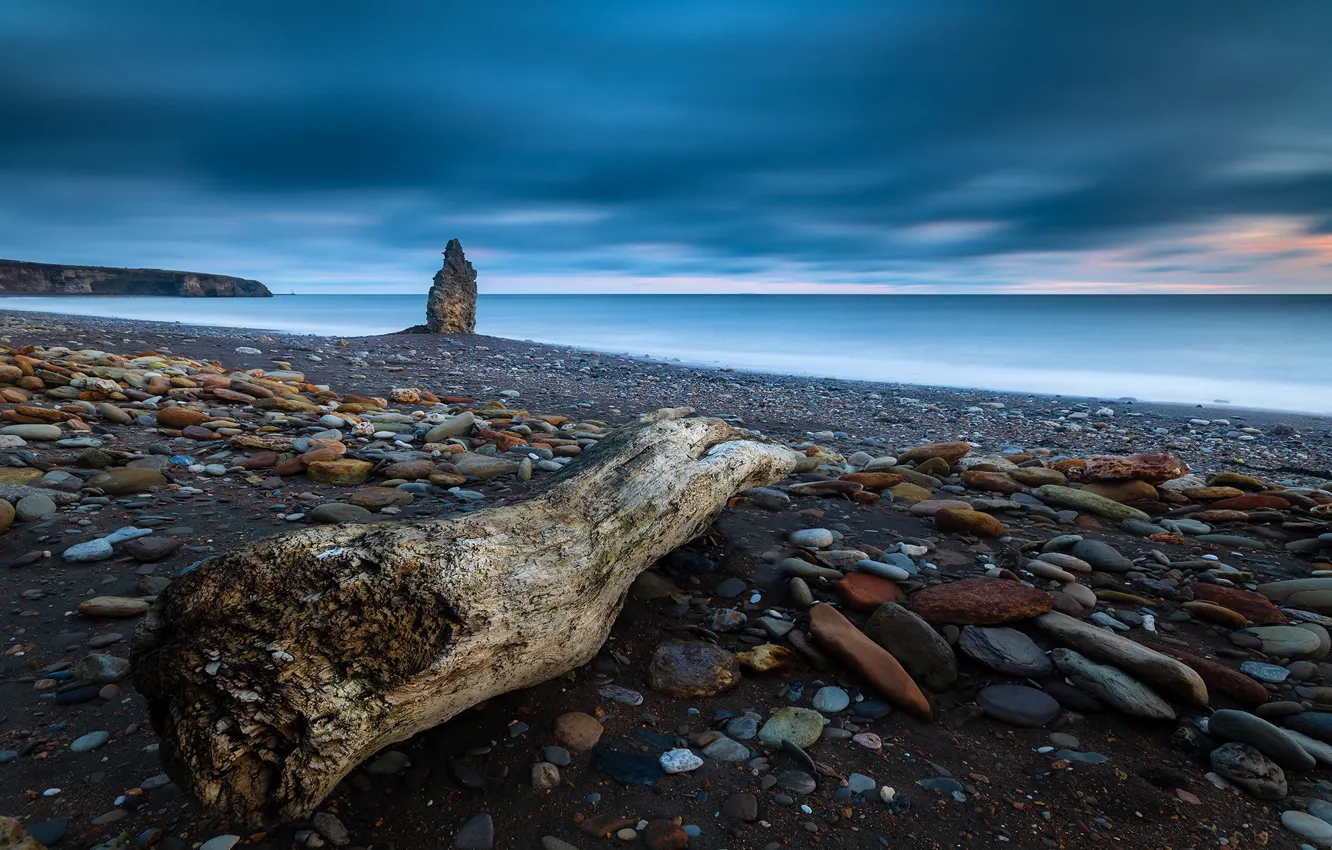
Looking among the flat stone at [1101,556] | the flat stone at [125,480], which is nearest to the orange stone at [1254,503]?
the flat stone at [1101,556]

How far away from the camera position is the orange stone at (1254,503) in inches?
160

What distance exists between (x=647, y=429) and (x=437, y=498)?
4.76 feet

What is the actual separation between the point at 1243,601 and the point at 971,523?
1.15 m

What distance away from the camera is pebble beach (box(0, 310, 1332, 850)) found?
1.67 metres

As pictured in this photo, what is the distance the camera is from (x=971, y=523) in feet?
11.8

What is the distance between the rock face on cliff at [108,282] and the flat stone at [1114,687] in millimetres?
64598

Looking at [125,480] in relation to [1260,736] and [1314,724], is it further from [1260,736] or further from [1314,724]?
[1314,724]

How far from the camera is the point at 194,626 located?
154 centimetres

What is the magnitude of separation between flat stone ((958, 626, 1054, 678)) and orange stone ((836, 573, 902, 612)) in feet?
1.14

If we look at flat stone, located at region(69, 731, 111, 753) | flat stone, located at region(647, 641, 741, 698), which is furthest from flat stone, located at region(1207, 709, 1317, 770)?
flat stone, located at region(69, 731, 111, 753)

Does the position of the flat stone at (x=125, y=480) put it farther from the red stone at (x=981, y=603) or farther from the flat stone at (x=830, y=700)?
the red stone at (x=981, y=603)

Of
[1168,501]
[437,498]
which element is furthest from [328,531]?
[1168,501]

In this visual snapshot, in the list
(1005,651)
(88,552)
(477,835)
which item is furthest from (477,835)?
(88,552)

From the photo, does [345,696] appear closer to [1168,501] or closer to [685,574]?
[685,574]
